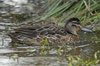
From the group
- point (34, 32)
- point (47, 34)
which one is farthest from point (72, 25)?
point (34, 32)

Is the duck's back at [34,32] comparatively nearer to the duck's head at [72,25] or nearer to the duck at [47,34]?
the duck at [47,34]

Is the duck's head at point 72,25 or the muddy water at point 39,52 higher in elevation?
the duck's head at point 72,25

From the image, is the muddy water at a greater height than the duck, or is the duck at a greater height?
the duck

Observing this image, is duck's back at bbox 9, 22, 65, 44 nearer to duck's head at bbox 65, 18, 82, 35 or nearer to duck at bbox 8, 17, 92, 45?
duck at bbox 8, 17, 92, 45

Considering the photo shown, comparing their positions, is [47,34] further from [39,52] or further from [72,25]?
[39,52]

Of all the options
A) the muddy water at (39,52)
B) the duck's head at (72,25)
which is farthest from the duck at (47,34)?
the muddy water at (39,52)

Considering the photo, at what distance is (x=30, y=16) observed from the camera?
1355 centimetres

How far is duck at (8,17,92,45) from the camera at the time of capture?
35.1ft

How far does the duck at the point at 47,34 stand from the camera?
10.7 meters

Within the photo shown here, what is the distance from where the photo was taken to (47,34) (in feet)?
36.1

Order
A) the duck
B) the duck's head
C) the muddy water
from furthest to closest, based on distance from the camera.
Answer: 1. the duck's head
2. the duck
3. the muddy water

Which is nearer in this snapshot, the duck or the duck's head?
the duck

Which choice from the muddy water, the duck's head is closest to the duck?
the duck's head

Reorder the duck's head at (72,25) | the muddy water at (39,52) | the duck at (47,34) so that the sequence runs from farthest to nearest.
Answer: the duck's head at (72,25), the duck at (47,34), the muddy water at (39,52)
